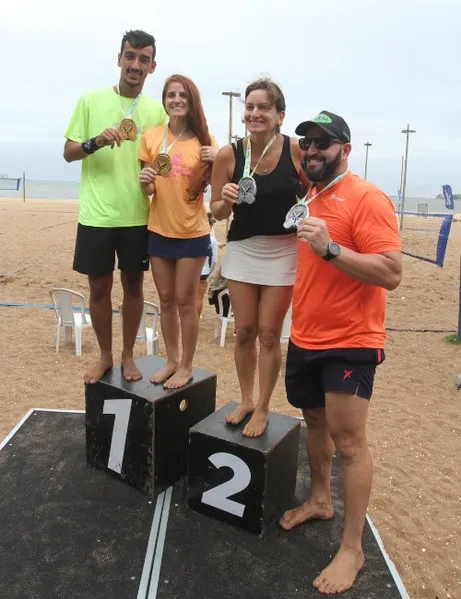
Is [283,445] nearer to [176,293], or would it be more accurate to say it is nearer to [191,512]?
[191,512]

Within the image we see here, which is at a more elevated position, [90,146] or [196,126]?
[196,126]

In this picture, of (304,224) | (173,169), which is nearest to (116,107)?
(173,169)

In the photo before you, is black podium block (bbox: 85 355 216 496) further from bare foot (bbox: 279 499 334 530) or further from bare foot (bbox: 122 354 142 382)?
bare foot (bbox: 279 499 334 530)

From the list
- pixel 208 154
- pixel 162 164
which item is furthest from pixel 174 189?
pixel 208 154

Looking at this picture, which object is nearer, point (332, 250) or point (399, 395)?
point (332, 250)

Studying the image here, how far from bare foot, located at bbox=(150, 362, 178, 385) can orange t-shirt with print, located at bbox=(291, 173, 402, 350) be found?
4.16ft

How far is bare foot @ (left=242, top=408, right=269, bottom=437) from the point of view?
2.96 meters

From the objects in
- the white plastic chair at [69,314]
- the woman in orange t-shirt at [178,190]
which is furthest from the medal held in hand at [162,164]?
the white plastic chair at [69,314]

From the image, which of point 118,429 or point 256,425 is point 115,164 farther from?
point 256,425

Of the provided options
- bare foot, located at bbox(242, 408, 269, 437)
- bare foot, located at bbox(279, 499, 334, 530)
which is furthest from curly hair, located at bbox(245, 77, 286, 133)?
bare foot, located at bbox(279, 499, 334, 530)

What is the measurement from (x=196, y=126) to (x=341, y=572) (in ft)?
8.45

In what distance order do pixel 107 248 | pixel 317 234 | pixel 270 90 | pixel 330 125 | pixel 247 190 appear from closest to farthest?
pixel 317 234 → pixel 330 125 → pixel 247 190 → pixel 270 90 → pixel 107 248

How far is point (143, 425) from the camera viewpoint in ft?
10.3

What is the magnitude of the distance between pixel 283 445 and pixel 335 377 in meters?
0.80
